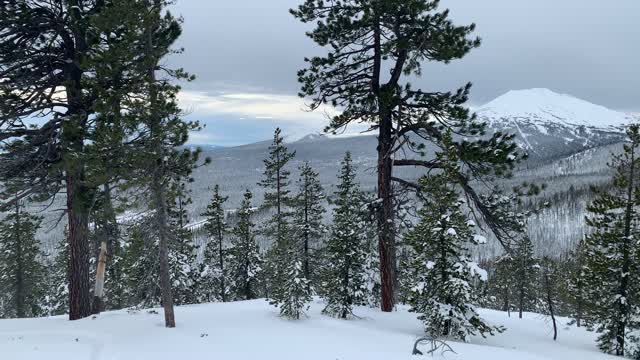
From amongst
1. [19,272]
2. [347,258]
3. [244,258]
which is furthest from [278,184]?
[19,272]

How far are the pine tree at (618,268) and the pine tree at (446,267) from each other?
5.86 meters

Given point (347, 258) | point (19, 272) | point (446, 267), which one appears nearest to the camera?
point (446, 267)

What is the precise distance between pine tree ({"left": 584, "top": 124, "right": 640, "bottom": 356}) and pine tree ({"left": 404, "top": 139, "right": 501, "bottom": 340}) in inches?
231

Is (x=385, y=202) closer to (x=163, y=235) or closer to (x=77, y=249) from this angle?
(x=163, y=235)

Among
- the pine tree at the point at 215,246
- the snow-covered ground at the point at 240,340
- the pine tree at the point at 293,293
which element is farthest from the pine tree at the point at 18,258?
the pine tree at the point at 293,293

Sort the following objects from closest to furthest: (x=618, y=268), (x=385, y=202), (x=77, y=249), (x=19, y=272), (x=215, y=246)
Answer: (x=77, y=249), (x=385, y=202), (x=618, y=268), (x=19, y=272), (x=215, y=246)

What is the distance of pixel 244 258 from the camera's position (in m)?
35.1

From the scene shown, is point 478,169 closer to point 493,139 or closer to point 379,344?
point 493,139

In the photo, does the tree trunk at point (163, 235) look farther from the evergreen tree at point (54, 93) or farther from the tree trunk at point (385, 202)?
the tree trunk at point (385, 202)

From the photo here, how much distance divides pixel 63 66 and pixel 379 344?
13.3m

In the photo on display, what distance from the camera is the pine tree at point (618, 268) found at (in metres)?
16.1

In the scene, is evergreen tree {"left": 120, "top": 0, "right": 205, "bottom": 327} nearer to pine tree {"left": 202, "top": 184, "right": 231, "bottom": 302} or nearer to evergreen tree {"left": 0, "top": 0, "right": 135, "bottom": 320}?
evergreen tree {"left": 0, "top": 0, "right": 135, "bottom": 320}

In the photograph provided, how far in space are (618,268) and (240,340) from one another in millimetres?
14220

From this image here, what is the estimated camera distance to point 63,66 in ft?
47.4
